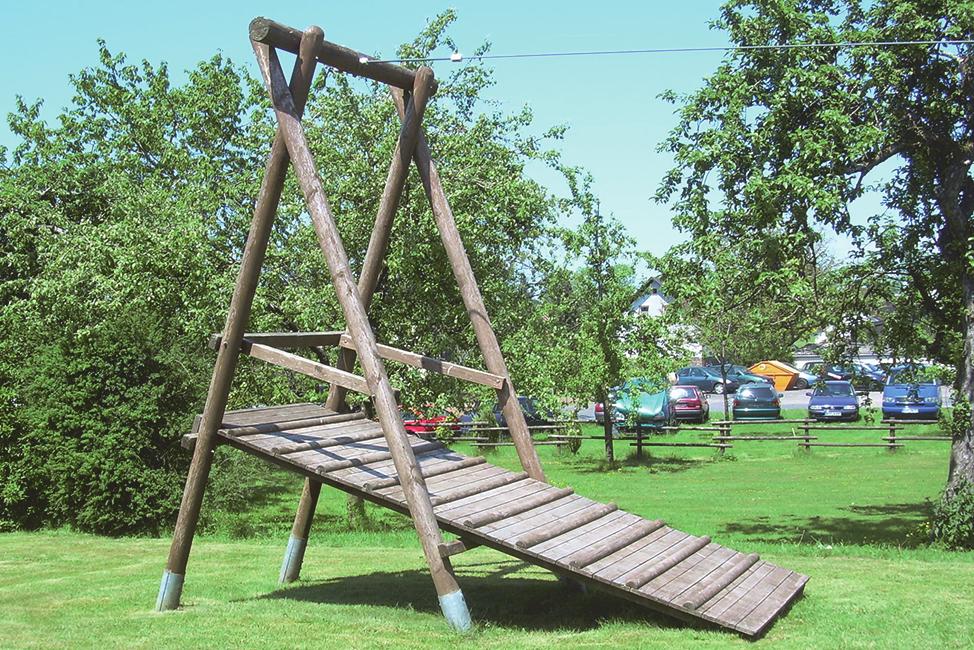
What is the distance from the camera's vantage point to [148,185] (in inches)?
717

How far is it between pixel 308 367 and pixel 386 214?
1.81 meters

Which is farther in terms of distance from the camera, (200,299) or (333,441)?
(200,299)

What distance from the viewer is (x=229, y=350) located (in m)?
8.52

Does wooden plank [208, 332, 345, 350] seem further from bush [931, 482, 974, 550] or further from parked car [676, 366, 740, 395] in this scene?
parked car [676, 366, 740, 395]

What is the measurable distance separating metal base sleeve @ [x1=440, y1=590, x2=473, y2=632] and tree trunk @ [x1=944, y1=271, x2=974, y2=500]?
823 cm

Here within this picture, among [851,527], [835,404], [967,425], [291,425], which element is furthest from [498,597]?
[835,404]

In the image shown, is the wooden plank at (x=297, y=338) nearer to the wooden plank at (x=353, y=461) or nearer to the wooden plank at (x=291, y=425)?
the wooden plank at (x=291, y=425)

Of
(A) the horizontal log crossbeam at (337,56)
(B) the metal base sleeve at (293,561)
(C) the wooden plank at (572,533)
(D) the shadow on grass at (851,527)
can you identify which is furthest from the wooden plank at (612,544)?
(D) the shadow on grass at (851,527)

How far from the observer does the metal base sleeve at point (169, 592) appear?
329 inches

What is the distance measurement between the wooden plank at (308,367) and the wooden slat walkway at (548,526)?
60 cm

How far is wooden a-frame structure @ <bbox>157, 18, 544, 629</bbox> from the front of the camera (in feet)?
23.9

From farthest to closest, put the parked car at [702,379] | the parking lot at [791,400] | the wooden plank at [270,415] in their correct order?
1. the parked car at [702,379]
2. the parking lot at [791,400]
3. the wooden plank at [270,415]

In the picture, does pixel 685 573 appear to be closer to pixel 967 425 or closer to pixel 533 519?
pixel 533 519

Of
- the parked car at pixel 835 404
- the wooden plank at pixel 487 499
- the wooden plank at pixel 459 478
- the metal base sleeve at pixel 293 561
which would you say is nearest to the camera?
the wooden plank at pixel 487 499
